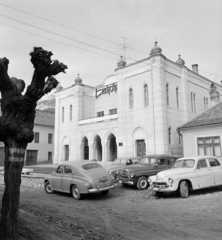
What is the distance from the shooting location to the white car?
32.6ft

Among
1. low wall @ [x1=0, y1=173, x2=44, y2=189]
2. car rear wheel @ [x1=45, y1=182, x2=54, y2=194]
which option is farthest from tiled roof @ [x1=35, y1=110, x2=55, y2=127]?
car rear wheel @ [x1=45, y1=182, x2=54, y2=194]

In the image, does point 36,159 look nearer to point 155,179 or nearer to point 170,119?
point 170,119

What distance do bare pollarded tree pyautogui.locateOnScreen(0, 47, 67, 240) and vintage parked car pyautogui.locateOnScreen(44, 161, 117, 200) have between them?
6002mm

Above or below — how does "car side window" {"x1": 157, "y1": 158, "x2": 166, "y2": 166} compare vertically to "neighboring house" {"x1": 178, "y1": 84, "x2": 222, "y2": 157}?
below

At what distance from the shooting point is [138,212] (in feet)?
25.5

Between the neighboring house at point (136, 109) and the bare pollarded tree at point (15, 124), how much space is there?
66.2 feet

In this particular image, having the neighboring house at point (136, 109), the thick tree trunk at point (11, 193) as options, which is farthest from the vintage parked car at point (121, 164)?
the thick tree trunk at point (11, 193)

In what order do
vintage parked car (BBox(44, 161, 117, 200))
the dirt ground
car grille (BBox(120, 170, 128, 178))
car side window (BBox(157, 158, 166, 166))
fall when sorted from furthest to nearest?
1. car side window (BBox(157, 158, 166, 166))
2. car grille (BBox(120, 170, 128, 178))
3. vintage parked car (BBox(44, 161, 117, 200))
4. the dirt ground

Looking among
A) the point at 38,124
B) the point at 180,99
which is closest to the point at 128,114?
the point at 180,99

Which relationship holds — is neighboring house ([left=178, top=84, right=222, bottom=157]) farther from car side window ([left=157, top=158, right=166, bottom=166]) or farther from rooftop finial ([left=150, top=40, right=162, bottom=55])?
rooftop finial ([left=150, top=40, right=162, bottom=55])

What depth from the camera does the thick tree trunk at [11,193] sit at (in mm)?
4180

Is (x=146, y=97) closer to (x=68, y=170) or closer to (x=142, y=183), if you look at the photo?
(x=142, y=183)

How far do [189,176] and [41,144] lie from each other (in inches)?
1341

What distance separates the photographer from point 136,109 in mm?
26500
